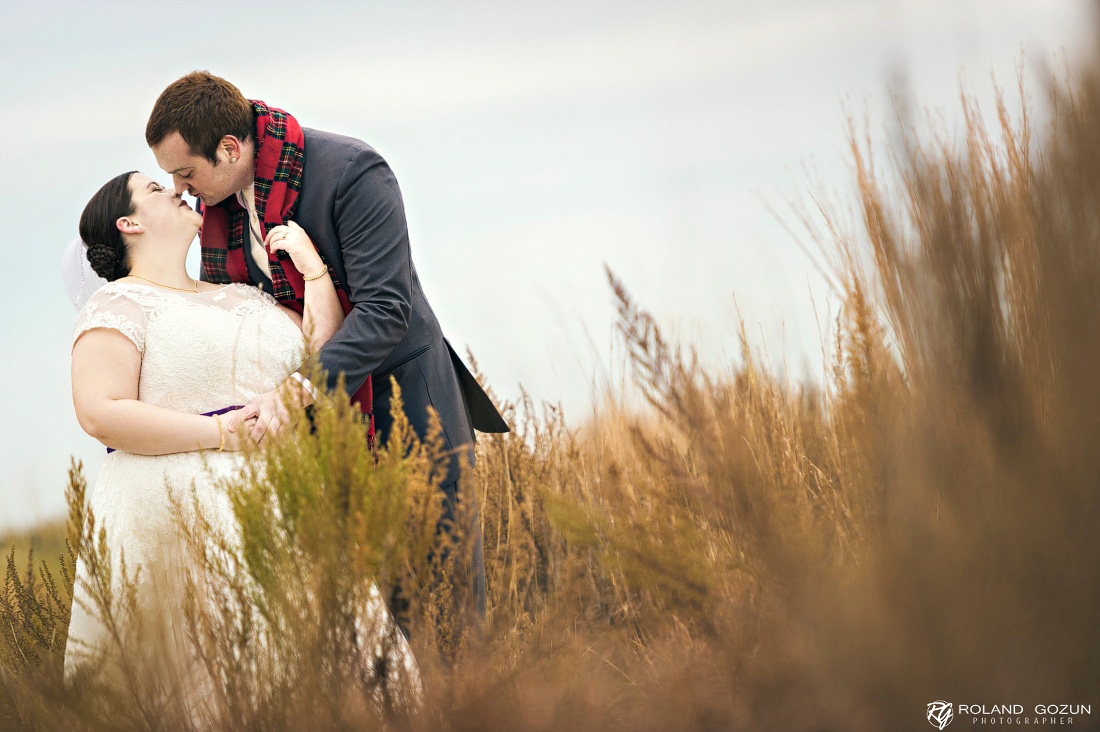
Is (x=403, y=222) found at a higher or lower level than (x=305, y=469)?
higher

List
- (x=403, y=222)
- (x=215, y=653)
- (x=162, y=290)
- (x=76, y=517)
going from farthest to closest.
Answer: (x=403, y=222) → (x=162, y=290) → (x=76, y=517) → (x=215, y=653)

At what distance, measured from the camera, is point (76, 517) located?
207 cm

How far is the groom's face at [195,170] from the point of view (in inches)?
103

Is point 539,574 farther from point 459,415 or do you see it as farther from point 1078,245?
point 1078,245

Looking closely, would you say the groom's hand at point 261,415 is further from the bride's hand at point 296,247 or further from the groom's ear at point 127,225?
the groom's ear at point 127,225

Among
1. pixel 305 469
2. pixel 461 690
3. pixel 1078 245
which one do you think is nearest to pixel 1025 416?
pixel 1078 245

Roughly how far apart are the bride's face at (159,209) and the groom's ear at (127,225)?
0.01m

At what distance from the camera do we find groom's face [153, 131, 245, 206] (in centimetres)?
262

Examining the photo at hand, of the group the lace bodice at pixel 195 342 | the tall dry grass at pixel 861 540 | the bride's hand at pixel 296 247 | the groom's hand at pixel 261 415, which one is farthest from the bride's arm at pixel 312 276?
the tall dry grass at pixel 861 540

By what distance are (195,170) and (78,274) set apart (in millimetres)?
744

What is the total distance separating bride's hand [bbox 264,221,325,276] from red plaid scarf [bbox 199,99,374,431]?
0.28 feet

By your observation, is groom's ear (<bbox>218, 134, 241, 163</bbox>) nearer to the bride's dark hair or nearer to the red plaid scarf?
the red plaid scarf

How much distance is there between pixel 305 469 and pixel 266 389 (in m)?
1.03

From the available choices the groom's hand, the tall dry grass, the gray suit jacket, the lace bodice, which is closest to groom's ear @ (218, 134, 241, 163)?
the gray suit jacket
